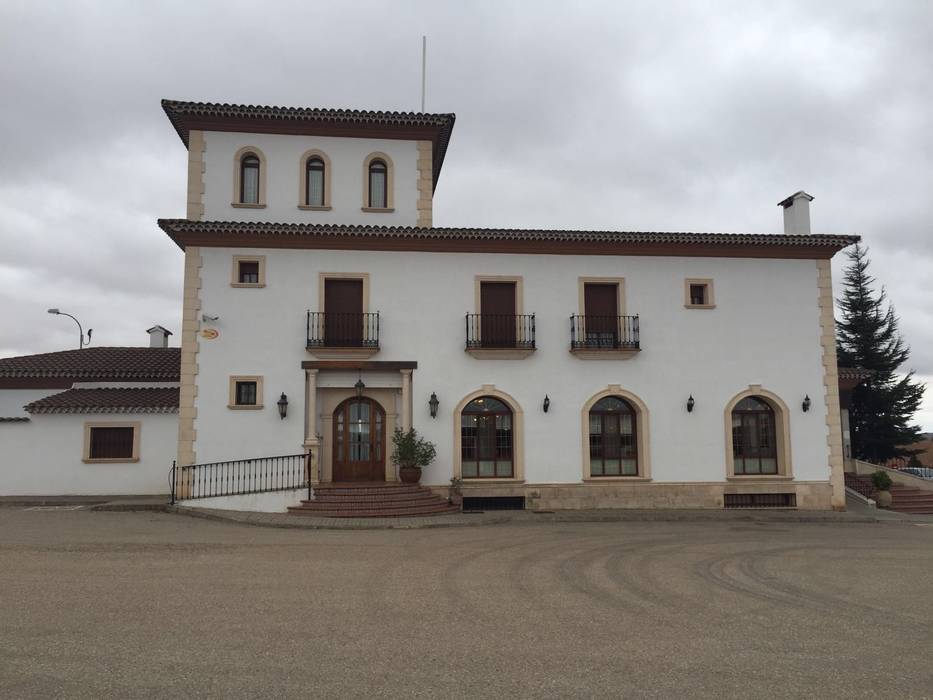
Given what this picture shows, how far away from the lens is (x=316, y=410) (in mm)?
15945

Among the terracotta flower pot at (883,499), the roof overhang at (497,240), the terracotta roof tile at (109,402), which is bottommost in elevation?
the terracotta flower pot at (883,499)

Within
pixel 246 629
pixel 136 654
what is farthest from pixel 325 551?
pixel 136 654

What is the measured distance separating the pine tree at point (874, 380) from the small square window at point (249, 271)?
2359 centimetres

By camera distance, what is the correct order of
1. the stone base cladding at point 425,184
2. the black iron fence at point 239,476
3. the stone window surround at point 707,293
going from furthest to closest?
the stone base cladding at point 425,184 → the stone window surround at point 707,293 → the black iron fence at point 239,476

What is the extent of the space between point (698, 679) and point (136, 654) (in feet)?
14.7

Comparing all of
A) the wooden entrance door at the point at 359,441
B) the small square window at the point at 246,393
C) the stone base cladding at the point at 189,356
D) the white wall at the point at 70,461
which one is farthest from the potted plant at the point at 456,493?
the white wall at the point at 70,461

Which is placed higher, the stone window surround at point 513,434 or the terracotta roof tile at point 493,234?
the terracotta roof tile at point 493,234

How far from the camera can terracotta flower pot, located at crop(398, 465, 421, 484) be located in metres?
15.3

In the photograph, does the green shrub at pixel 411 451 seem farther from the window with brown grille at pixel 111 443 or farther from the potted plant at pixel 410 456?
the window with brown grille at pixel 111 443

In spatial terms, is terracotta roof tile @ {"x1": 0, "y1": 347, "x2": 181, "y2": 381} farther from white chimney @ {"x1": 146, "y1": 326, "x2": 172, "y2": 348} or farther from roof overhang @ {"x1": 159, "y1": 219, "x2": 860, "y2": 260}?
roof overhang @ {"x1": 159, "y1": 219, "x2": 860, "y2": 260}

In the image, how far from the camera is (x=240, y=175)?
1700 centimetres

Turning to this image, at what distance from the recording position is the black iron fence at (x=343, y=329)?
620 inches

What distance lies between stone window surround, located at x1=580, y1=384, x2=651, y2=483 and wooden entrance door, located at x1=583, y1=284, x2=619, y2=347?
1220 mm

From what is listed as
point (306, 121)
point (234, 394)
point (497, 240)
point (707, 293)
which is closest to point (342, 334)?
point (234, 394)
